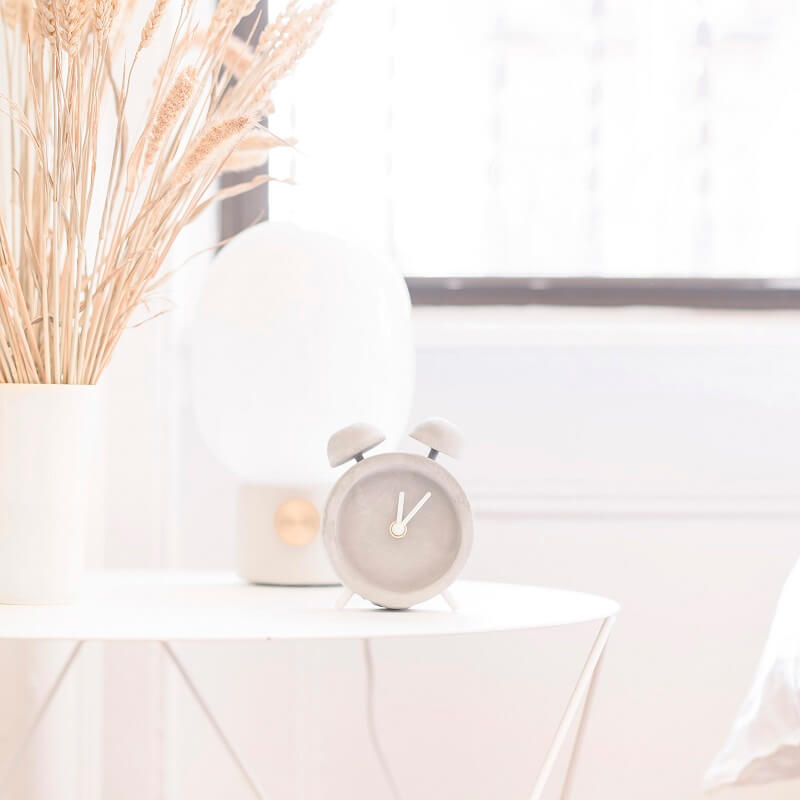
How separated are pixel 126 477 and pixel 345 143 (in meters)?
0.60

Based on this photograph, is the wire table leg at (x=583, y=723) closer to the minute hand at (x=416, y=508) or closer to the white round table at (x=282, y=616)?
the white round table at (x=282, y=616)

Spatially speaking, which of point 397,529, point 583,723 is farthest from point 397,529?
point 583,723

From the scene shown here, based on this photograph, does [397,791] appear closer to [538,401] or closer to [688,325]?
[538,401]

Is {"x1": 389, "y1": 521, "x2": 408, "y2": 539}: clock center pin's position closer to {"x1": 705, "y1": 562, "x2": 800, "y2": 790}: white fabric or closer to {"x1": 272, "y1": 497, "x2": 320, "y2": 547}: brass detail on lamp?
{"x1": 272, "y1": 497, "x2": 320, "y2": 547}: brass detail on lamp

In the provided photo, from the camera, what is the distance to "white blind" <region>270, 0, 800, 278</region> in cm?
166

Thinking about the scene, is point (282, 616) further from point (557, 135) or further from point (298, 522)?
point (557, 135)

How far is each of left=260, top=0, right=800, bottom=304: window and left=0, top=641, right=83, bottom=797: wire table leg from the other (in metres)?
0.73

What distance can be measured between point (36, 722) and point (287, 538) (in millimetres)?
436

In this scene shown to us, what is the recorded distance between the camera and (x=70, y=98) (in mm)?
886

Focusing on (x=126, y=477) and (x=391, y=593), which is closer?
(x=391, y=593)

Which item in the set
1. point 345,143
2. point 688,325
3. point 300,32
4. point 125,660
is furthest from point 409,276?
point 300,32

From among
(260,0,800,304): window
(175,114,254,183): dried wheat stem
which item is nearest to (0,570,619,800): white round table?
(175,114,254,183): dried wheat stem

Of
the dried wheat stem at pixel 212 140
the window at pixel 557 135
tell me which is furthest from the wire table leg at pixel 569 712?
the window at pixel 557 135

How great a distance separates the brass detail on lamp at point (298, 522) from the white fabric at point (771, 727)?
418 mm
